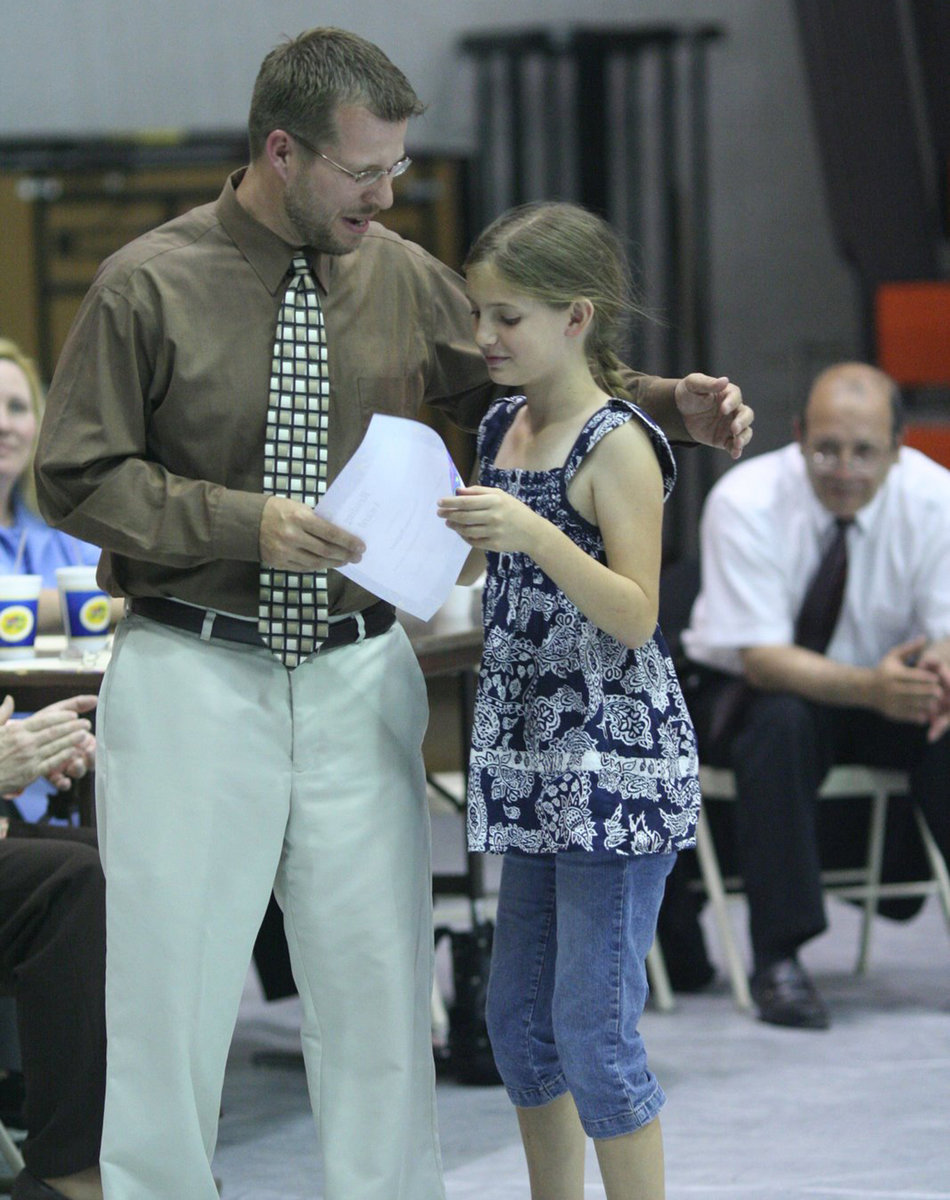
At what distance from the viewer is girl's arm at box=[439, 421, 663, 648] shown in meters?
1.98

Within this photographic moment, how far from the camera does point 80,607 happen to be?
297cm

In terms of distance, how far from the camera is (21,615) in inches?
117

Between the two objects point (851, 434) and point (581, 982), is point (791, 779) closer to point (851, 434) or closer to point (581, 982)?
point (851, 434)

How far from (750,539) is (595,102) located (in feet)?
12.5

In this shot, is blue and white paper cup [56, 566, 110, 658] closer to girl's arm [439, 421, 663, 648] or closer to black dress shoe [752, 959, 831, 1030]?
girl's arm [439, 421, 663, 648]

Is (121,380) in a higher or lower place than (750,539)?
higher

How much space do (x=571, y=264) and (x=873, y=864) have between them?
226cm

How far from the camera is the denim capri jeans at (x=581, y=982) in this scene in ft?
6.87

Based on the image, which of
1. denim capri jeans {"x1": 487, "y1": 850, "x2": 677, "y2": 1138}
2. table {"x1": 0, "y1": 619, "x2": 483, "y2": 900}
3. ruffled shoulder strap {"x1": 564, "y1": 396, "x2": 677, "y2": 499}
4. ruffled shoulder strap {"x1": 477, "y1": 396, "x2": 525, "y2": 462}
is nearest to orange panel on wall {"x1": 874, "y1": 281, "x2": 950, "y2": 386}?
table {"x1": 0, "y1": 619, "x2": 483, "y2": 900}

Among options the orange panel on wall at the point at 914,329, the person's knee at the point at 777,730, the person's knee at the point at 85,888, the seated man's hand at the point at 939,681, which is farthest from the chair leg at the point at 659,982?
the orange panel on wall at the point at 914,329

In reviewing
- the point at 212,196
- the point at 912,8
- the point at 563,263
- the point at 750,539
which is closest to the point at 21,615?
the point at 563,263

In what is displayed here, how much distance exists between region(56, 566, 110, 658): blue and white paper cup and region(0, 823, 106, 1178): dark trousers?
48cm

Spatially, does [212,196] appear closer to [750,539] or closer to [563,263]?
[750,539]

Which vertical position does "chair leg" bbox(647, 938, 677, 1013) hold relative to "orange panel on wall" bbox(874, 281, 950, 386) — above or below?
below
